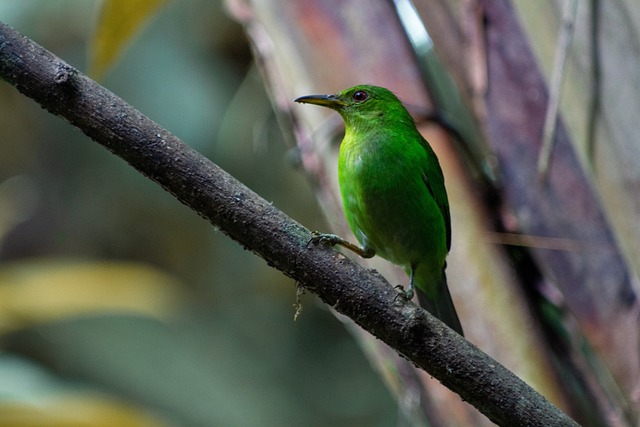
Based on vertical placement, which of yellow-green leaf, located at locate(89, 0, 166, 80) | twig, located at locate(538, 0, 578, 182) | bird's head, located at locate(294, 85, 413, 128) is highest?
yellow-green leaf, located at locate(89, 0, 166, 80)

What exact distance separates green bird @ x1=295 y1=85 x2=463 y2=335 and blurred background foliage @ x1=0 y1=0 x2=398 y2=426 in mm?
3685

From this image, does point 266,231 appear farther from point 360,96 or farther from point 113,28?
point 113,28

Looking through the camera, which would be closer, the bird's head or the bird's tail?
the bird's tail

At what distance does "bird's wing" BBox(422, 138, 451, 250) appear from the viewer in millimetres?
3393

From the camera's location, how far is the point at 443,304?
129 inches

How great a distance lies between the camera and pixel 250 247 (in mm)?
1992

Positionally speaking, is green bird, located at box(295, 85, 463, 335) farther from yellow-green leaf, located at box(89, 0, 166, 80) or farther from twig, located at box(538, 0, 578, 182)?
yellow-green leaf, located at box(89, 0, 166, 80)

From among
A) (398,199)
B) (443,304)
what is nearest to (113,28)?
(398,199)

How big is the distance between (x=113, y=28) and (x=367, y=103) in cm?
112

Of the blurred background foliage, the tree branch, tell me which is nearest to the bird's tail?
the tree branch

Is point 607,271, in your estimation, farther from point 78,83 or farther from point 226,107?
point 226,107

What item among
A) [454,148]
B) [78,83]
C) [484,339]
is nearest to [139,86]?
[454,148]

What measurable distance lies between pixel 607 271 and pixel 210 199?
70.8 inches

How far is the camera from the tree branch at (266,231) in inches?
74.8
